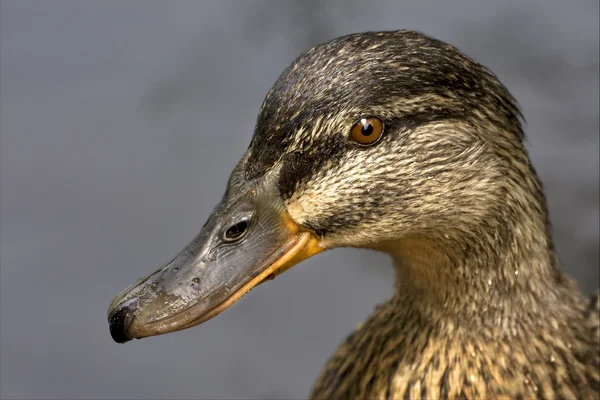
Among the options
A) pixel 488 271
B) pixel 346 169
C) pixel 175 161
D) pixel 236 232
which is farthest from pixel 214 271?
pixel 175 161

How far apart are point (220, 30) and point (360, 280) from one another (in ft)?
5.10

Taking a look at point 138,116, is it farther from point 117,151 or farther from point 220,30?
point 220,30

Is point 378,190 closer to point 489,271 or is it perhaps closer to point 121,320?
point 489,271

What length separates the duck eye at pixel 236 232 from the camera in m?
2.27

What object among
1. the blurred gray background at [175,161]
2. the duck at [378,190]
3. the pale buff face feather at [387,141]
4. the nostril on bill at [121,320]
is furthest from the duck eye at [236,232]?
the blurred gray background at [175,161]

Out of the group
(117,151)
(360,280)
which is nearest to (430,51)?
(360,280)

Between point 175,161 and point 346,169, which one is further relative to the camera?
point 175,161

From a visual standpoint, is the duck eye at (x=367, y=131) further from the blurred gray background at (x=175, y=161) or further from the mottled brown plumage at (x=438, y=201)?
the blurred gray background at (x=175, y=161)

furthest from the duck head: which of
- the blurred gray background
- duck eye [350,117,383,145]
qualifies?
the blurred gray background

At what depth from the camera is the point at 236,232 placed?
2.27m

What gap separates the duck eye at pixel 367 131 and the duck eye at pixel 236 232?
1.13 feet

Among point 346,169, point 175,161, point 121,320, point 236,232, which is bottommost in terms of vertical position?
point 121,320

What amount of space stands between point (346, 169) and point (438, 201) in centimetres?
25

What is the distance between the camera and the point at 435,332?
2.59 meters
